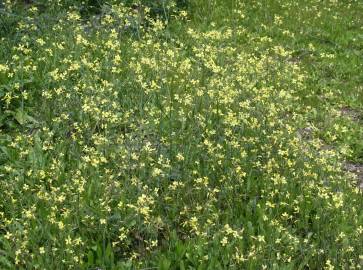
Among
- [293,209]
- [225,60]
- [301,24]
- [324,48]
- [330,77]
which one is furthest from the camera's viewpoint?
[301,24]

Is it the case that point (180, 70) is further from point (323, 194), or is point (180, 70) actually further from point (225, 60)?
point (323, 194)

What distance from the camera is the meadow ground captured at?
18.2ft

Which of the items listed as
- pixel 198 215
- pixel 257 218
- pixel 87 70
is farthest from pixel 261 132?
pixel 87 70

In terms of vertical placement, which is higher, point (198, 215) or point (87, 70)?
point (87, 70)

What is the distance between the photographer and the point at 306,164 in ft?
21.8

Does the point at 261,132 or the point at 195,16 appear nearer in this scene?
the point at 261,132

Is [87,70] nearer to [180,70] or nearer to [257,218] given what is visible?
[180,70]

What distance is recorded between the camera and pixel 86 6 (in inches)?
488

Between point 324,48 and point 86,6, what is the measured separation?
18.3 ft

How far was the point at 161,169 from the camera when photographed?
662 cm

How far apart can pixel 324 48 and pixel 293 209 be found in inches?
288

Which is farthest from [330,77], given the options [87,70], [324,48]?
[87,70]

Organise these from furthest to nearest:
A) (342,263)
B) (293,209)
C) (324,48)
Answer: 1. (324,48)
2. (293,209)
3. (342,263)

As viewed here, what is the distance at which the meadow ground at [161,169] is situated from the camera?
556 centimetres
